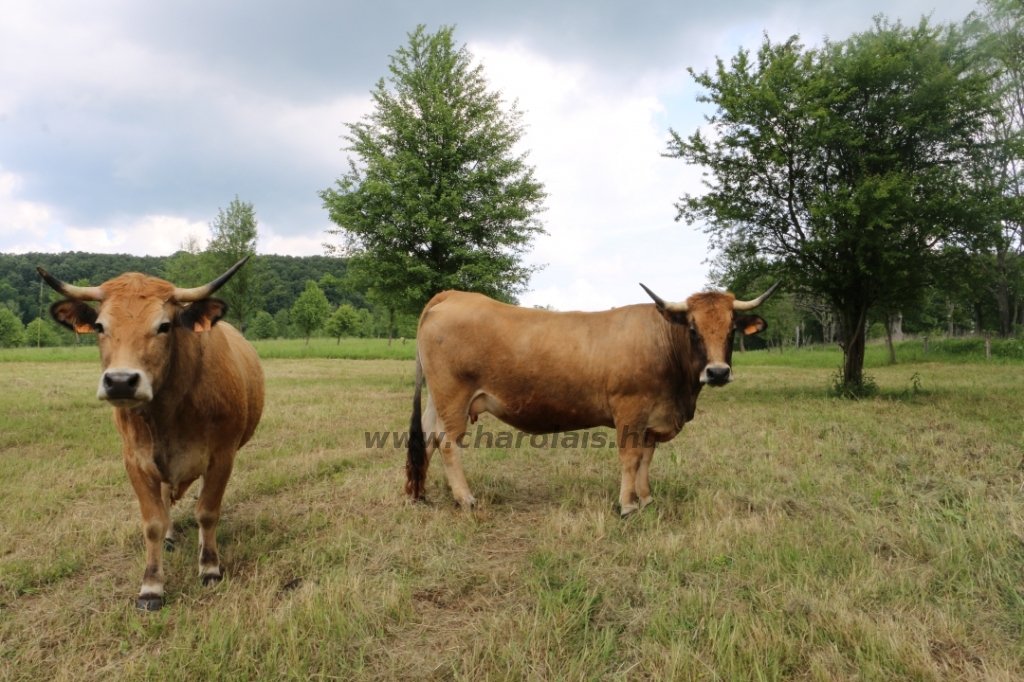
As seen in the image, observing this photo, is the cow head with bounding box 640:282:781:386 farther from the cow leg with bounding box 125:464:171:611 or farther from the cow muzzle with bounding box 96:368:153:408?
the cow leg with bounding box 125:464:171:611

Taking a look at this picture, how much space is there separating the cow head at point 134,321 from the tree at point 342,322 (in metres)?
59.0

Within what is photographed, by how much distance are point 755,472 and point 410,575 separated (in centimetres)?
432

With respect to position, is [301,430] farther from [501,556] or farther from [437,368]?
[501,556]

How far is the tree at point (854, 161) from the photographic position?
39.6 feet

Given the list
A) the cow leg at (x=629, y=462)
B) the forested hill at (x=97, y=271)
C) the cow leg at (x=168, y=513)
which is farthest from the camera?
the forested hill at (x=97, y=271)

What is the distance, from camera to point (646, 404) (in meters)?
5.37

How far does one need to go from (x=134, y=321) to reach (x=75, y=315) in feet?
2.12

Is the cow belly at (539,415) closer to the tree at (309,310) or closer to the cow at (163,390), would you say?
the cow at (163,390)

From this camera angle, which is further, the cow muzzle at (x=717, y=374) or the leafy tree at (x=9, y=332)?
the leafy tree at (x=9, y=332)

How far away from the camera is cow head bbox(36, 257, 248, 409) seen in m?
3.09

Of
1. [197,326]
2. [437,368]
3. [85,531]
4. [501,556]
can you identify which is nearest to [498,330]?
[437,368]

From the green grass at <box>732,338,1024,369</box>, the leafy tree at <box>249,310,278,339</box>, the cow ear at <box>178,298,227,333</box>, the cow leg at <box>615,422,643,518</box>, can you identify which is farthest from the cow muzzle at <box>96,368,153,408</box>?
the leafy tree at <box>249,310,278,339</box>

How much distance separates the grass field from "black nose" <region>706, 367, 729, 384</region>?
46.6 inches

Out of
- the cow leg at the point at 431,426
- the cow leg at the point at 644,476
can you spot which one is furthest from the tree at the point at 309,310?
the cow leg at the point at 644,476
